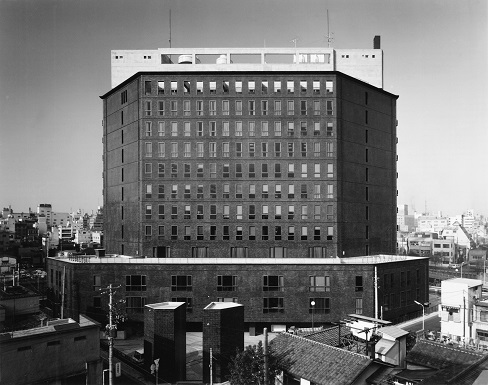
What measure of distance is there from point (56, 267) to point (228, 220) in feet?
72.6

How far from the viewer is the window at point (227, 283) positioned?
143 ft

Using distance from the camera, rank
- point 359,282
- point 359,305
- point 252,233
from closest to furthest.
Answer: point 359,305 → point 359,282 → point 252,233

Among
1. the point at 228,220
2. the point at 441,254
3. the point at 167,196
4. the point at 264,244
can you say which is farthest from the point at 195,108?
the point at 441,254

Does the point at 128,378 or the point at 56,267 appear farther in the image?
the point at 56,267

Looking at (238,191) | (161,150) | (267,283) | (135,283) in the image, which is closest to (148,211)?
(161,150)

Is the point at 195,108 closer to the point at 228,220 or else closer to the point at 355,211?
the point at 228,220

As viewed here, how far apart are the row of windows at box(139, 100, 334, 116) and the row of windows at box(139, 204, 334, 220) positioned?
11794 mm

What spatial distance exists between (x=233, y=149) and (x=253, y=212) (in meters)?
8.38

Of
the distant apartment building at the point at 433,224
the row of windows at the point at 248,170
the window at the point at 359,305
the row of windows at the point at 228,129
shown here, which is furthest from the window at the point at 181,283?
the distant apartment building at the point at 433,224

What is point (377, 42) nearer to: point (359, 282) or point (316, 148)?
point (316, 148)

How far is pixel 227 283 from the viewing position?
144 ft

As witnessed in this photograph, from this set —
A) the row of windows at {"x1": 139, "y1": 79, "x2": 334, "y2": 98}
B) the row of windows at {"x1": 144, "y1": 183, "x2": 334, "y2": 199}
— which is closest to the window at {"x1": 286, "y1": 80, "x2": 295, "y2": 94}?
the row of windows at {"x1": 139, "y1": 79, "x2": 334, "y2": 98}

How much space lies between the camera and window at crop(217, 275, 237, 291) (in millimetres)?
43719

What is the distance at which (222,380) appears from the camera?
30.0 meters
